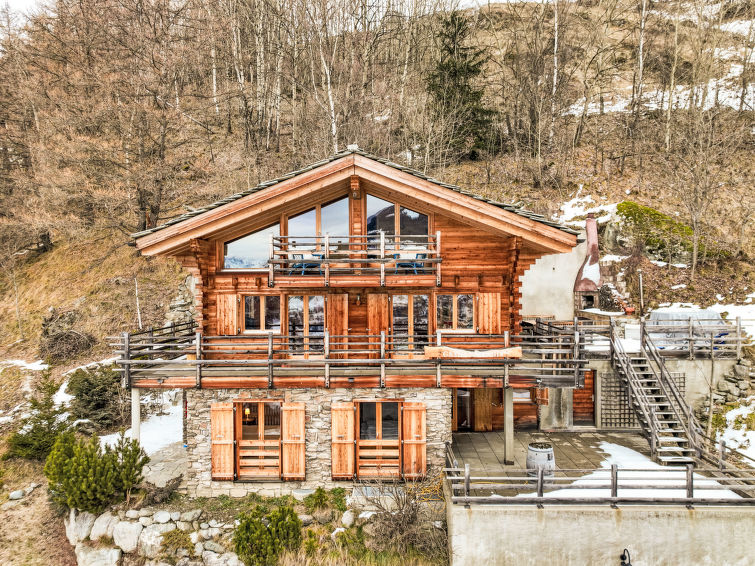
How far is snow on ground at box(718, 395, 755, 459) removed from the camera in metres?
13.8

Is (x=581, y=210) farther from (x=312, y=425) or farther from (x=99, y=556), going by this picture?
(x=99, y=556)

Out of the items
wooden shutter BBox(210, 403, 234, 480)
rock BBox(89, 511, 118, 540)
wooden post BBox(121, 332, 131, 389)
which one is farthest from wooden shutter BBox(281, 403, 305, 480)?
rock BBox(89, 511, 118, 540)

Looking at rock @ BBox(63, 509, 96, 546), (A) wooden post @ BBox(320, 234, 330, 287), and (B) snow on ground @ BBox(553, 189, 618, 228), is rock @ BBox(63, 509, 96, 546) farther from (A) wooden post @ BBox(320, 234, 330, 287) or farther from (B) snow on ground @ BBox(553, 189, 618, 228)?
(B) snow on ground @ BBox(553, 189, 618, 228)

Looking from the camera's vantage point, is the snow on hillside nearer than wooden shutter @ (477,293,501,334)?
No

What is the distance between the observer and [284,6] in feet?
87.7

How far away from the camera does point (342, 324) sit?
12891mm

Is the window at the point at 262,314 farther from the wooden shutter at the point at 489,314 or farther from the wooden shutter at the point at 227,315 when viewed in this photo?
the wooden shutter at the point at 489,314

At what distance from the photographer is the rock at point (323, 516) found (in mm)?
10727

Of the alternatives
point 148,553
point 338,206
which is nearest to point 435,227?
point 338,206

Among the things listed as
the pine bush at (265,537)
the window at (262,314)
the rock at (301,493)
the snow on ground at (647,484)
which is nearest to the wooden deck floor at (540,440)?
the snow on ground at (647,484)

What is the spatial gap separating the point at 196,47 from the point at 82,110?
9.99 metres

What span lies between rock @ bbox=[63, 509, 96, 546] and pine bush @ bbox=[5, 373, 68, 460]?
4251 mm

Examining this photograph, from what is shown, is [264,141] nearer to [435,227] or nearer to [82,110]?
[82,110]

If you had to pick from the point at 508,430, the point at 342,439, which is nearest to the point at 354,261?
the point at 342,439
